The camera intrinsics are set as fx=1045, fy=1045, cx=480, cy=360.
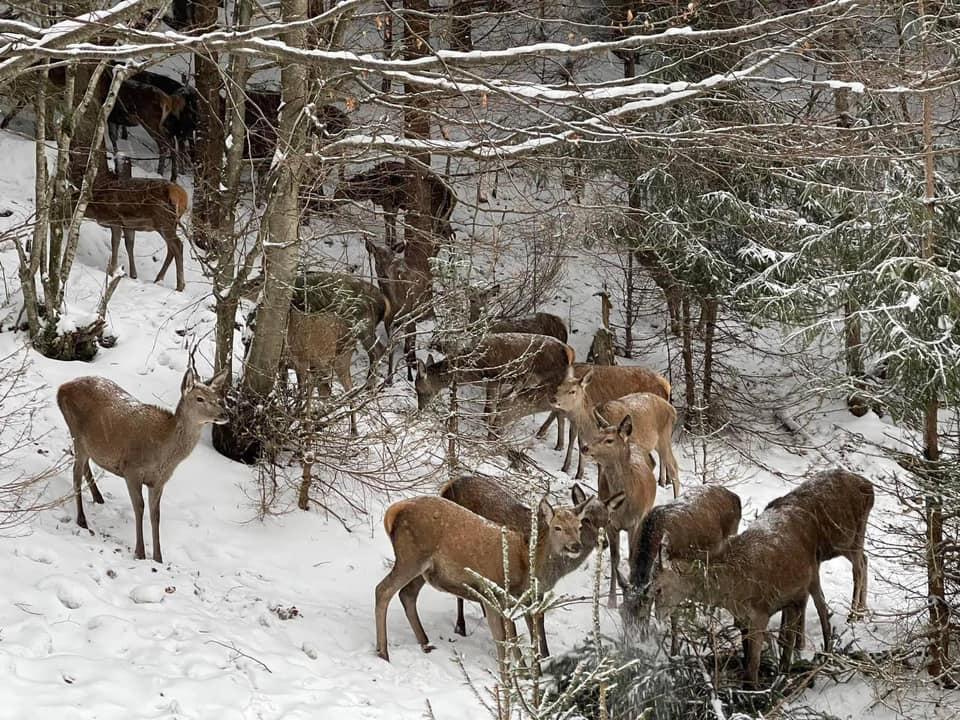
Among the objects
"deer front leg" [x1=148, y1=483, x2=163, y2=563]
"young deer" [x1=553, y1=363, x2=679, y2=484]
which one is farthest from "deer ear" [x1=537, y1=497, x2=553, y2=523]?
"young deer" [x1=553, y1=363, x2=679, y2=484]

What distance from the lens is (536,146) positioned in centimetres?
867

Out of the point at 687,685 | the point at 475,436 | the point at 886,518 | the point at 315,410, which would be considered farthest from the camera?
the point at 886,518

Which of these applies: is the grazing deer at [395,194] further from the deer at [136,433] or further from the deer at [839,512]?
the deer at [839,512]

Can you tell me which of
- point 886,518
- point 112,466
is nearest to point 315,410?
point 112,466

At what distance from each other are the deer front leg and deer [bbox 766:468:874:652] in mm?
5461

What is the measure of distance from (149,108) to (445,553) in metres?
11.3

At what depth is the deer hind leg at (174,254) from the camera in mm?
13633

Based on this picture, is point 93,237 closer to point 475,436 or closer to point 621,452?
point 475,436

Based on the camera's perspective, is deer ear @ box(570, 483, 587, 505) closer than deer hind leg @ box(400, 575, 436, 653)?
No

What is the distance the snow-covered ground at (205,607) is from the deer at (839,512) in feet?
0.84

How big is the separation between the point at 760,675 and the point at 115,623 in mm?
5197

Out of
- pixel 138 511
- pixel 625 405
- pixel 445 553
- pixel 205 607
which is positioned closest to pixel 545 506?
pixel 445 553

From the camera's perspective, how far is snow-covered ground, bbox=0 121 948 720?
660cm

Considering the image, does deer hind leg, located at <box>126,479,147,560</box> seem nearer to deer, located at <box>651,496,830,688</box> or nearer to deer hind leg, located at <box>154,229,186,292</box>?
deer, located at <box>651,496,830,688</box>
